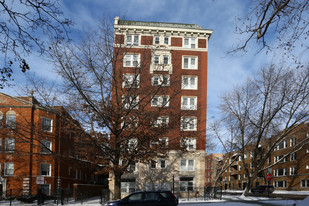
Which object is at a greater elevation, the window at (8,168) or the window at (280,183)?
the window at (8,168)

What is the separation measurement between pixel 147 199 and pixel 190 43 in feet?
96.6

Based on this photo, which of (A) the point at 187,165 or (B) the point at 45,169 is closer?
(A) the point at 187,165

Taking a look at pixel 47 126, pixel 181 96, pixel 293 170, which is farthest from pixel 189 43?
pixel 293 170

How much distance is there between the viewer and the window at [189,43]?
42.8m

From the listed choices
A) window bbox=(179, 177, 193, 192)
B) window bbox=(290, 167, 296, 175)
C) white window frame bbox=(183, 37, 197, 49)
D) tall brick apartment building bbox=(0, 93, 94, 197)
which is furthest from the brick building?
tall brick apartment building bbox=(0, 93, 94, 197)

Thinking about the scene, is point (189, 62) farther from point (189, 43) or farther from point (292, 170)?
point (292, 170)

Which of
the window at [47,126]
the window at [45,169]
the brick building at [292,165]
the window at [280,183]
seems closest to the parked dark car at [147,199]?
the window at [47,126]

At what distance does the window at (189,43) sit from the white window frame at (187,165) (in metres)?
15.8

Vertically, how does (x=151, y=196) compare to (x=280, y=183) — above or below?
above

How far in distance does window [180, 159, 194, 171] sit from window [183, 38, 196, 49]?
51.9ft

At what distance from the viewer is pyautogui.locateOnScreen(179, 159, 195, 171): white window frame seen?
39812 mm

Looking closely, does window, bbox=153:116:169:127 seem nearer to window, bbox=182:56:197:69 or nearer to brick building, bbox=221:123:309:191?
window, bbox=182:56:197:69

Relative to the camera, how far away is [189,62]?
42281 mm

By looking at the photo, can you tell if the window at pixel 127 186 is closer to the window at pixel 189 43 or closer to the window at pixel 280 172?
the window at pixel 189 43
